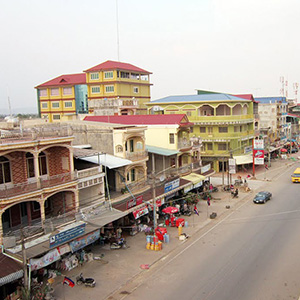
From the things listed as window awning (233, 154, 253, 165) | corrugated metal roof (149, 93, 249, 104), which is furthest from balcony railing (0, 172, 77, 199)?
corrugated metal roof (149, 93, 249, 104)

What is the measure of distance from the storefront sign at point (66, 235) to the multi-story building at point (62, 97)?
156 ft

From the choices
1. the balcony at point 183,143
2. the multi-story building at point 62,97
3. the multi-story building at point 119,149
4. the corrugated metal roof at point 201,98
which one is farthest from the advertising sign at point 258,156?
the multi-story building at point 62,97

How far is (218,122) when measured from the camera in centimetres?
5400

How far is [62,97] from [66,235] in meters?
52.2

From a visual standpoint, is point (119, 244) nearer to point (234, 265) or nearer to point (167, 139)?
point (234, 265)

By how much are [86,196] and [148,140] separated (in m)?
14.5

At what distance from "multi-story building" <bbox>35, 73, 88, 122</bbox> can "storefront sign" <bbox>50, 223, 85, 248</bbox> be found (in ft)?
156

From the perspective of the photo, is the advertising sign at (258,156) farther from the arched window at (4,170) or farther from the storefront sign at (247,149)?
the arched window at (4,170)

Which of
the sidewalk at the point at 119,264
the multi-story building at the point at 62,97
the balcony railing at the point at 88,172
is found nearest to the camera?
the sidewalk at the point at 119,264

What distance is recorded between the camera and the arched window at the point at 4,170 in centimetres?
2098

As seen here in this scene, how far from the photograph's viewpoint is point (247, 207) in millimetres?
35844

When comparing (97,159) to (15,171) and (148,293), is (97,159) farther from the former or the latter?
(148,293)

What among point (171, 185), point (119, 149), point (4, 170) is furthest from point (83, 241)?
point (171, 185)

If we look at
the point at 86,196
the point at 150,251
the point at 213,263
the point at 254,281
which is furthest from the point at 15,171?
the point at 254,281
